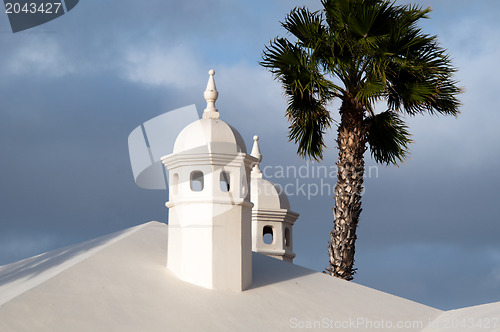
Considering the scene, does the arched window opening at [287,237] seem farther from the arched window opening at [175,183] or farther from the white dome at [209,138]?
the arched window opening at [175,183]

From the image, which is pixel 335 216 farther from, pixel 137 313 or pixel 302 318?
pixel 137 313

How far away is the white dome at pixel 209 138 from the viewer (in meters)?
13.0

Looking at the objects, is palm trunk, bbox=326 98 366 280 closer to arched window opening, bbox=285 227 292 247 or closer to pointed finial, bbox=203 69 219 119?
pointed finial, bbox=203 69 219 119

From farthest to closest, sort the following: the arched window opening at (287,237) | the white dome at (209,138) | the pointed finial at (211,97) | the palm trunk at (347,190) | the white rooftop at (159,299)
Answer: the arched window opening at (287,237) → the palm trunk at (347,190) → the pointed finial at (211,97) → the white dome at (209,138) → the white rooftop at (159,299)

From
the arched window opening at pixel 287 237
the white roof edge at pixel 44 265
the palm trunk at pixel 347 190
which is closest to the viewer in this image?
the white roof edge at pixel 44 265

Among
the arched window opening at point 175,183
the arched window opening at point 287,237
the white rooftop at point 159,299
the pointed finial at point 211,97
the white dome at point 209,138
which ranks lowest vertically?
the white rooftop at point 159,299

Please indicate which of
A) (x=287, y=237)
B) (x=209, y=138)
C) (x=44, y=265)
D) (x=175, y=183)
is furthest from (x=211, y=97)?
(x=287, y=237)

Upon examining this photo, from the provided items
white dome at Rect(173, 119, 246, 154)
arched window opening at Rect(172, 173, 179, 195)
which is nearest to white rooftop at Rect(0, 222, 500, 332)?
arched window opening at Rect(172, 173, 179, 195)

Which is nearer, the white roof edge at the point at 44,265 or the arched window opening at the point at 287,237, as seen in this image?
the white roof edge at the point at 44,265

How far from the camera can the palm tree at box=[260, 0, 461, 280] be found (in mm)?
16391

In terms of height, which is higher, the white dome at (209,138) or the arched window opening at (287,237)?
the white dome at (209,138)

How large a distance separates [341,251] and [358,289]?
94.6 inches

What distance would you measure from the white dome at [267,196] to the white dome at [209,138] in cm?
830

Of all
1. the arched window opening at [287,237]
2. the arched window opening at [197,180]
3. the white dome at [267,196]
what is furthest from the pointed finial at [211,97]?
the arched window opening at [287,237]
